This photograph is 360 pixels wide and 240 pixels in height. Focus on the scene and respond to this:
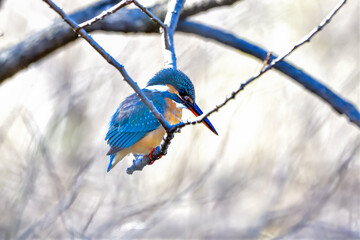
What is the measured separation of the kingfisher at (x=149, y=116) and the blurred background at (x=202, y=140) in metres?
0.59

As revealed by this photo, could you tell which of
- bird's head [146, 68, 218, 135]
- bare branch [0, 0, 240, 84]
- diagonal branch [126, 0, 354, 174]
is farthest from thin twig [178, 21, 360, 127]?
diagonal branch [126, 0, 354, 174]

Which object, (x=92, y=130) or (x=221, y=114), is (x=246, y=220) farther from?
(x=92, y=130)

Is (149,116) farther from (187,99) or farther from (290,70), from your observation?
(290,70)

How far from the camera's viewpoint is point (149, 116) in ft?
8.93

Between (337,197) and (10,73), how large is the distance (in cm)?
379

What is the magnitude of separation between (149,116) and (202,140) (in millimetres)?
2832

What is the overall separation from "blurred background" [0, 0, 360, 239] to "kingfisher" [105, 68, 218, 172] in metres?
0.59

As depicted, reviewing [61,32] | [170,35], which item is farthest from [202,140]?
[170,35]

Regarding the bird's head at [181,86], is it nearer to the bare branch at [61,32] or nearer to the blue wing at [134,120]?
the blue wing at [134,120]

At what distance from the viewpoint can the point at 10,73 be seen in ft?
11.6

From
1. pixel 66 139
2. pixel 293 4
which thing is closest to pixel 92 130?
pixel 66 139

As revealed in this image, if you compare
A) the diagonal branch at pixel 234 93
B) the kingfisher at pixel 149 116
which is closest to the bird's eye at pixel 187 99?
the kingfisher at pixel 149 116

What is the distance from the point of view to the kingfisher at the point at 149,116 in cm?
258

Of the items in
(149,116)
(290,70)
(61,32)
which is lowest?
(149,116)
